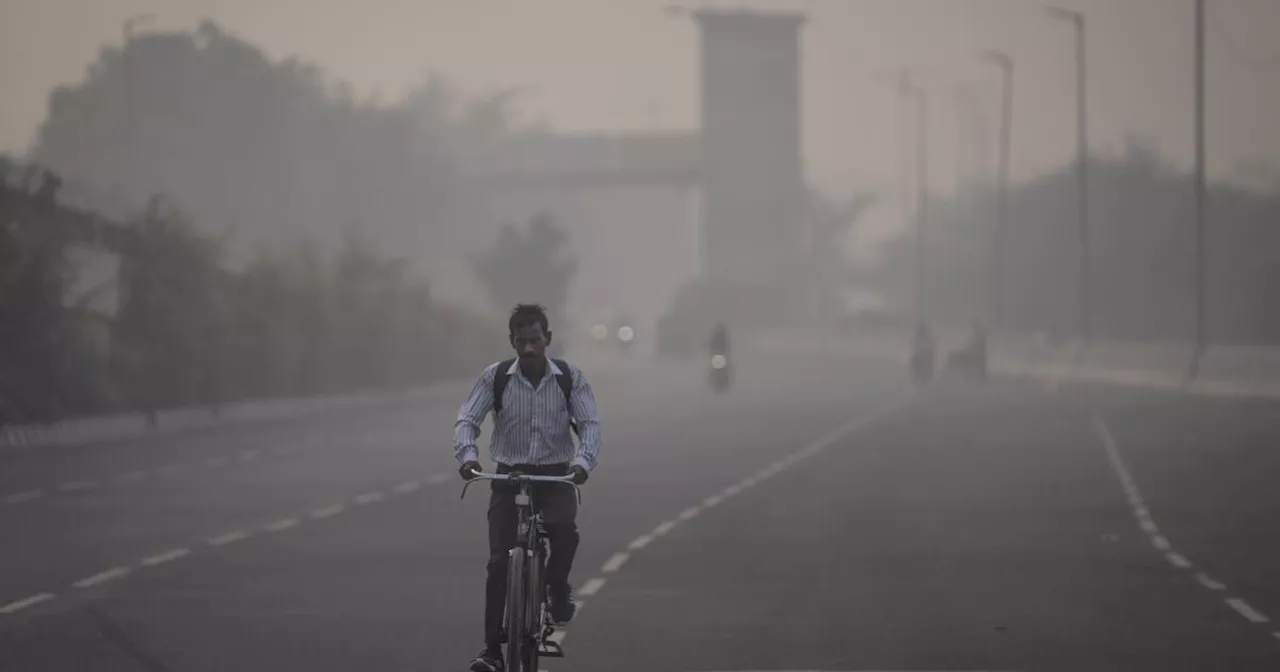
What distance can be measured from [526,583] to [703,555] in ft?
30.6

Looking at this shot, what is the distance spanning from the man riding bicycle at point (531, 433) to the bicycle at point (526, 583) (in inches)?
2.6

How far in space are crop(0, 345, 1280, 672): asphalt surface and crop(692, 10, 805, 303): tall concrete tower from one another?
265 ft

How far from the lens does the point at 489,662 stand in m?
11.8

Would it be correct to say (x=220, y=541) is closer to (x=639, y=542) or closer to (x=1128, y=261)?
(x=639, y=542)

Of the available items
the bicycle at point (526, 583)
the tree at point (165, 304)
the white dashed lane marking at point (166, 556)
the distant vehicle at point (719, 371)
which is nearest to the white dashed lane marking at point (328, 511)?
the white dashed lane marking at point (166, 556)

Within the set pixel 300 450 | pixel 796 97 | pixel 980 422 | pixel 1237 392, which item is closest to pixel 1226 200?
pixel 796 97

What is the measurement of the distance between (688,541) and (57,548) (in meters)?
5.51

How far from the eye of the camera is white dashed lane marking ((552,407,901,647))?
60.7ft

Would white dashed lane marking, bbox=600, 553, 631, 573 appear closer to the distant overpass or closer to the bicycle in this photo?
the bicycle

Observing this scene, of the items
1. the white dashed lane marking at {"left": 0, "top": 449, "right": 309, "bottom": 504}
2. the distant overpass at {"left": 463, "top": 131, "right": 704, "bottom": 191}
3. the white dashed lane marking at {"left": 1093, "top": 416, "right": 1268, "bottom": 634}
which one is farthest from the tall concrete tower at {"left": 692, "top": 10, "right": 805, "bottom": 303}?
the white dashed lane marking at {"left": 0, "top": 449, "right": 309, "bottom": 504}

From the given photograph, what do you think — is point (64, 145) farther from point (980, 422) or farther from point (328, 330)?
point (980, 422)

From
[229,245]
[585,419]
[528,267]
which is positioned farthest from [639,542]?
[528,267]

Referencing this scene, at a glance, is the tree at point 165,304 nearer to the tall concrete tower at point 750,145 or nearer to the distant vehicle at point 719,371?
the distant vehicle at point 719,371

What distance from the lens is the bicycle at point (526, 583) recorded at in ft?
38.2
